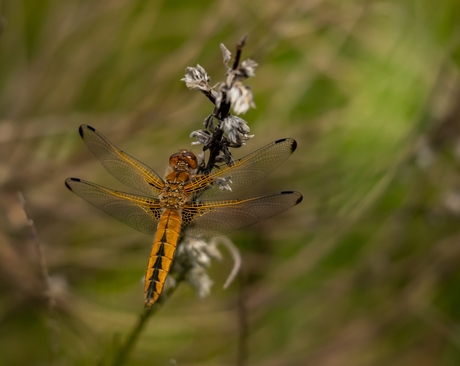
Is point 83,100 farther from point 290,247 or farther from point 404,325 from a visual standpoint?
point 404,325

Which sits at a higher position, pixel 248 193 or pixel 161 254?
pixel 248 193

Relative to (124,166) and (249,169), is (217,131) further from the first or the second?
(124,166)

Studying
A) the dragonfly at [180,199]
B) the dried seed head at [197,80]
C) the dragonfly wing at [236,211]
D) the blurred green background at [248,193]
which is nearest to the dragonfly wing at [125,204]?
the dragonfly at [180,199]

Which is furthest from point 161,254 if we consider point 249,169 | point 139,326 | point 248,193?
point 248,193

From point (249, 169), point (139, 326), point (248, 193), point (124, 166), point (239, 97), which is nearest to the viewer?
point (239, 97)

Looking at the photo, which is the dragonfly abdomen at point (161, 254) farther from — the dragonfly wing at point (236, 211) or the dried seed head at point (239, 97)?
the dried seed head at point (239, 97)

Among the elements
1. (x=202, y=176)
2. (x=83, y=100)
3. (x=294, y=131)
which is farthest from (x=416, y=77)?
(x=202, y=176)

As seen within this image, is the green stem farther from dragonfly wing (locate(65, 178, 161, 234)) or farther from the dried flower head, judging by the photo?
dragonfly wing (locate(65, 178, 161, 234))

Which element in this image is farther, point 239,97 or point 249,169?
point 249,169
